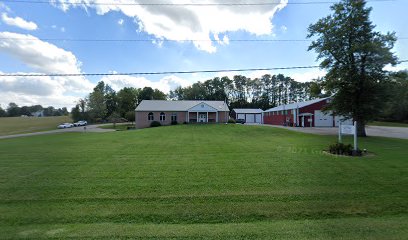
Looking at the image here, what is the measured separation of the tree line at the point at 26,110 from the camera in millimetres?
115338

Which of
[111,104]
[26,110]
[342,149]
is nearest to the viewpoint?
[342,149]

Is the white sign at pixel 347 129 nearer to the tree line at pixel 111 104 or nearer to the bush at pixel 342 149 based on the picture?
the bush at pixel 342 149

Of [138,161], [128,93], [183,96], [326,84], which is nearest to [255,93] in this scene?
[183,96]

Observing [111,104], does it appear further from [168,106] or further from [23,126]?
[168,106]

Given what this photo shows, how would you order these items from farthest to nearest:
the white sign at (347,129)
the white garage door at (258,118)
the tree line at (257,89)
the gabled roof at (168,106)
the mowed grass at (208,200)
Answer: the tree line at (257,89) < the white garage door at (258,118) < the gabled roof at (168,106) < the white sign at (347,129) < the mowed grass at (208,200)

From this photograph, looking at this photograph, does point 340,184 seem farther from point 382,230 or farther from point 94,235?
point 94,235

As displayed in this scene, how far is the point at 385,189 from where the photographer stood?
6.10 meters

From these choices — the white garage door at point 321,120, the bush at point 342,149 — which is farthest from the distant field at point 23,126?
the white garage door at point 321,120

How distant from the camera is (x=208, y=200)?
18.3 ft

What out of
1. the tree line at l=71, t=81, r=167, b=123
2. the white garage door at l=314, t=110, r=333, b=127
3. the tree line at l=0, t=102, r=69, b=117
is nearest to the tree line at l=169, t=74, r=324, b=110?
the tree line at l=71, t=81, r=167, b=123

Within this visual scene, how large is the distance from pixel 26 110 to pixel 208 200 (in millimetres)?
153488

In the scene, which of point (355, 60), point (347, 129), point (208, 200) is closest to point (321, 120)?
point (355, 60)

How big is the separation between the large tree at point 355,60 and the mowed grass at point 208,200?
15088mm

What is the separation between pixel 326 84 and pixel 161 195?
22.7m
